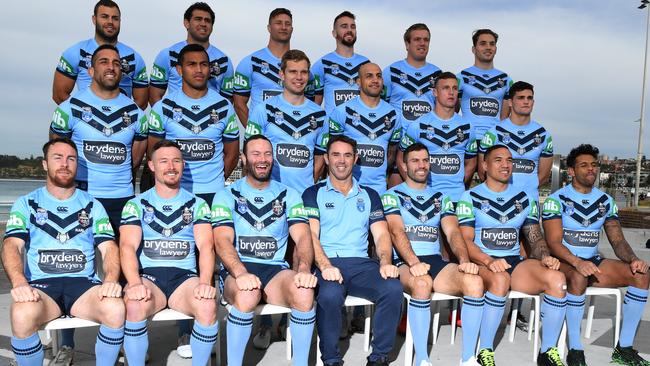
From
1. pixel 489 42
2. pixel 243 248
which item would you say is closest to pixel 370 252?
pixel 243 248

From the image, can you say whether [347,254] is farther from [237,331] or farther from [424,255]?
[237,331]

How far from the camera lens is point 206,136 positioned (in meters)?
4.43

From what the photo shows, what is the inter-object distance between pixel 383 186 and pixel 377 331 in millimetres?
1563

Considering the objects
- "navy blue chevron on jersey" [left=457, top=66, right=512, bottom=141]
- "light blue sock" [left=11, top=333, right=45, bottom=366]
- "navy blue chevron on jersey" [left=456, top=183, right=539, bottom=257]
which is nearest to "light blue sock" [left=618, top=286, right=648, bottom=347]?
"navy blue chevron on jersey" [left=456, top=183, right=539, bottom=257]

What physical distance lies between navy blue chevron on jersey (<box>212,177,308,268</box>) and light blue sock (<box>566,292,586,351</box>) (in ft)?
6.57

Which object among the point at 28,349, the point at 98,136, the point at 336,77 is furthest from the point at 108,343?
the point at 336,77

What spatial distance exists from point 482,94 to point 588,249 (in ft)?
6.04

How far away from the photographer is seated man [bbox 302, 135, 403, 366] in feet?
12.0

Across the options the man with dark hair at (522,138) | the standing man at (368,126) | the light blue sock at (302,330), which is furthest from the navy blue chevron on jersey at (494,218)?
the light blue sock at (302,330)

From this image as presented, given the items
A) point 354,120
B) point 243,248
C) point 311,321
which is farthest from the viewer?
point 354,120

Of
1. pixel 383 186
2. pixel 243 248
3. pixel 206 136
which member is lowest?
pixel 243 248

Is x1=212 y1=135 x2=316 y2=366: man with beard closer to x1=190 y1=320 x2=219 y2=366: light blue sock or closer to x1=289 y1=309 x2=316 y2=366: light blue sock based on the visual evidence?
x1=289 y1=309 x2=316 y2=366: light blue sock

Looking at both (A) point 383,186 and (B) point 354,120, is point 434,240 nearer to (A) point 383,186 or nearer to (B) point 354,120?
(A) point 383,186

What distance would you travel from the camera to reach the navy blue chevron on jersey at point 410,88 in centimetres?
560
